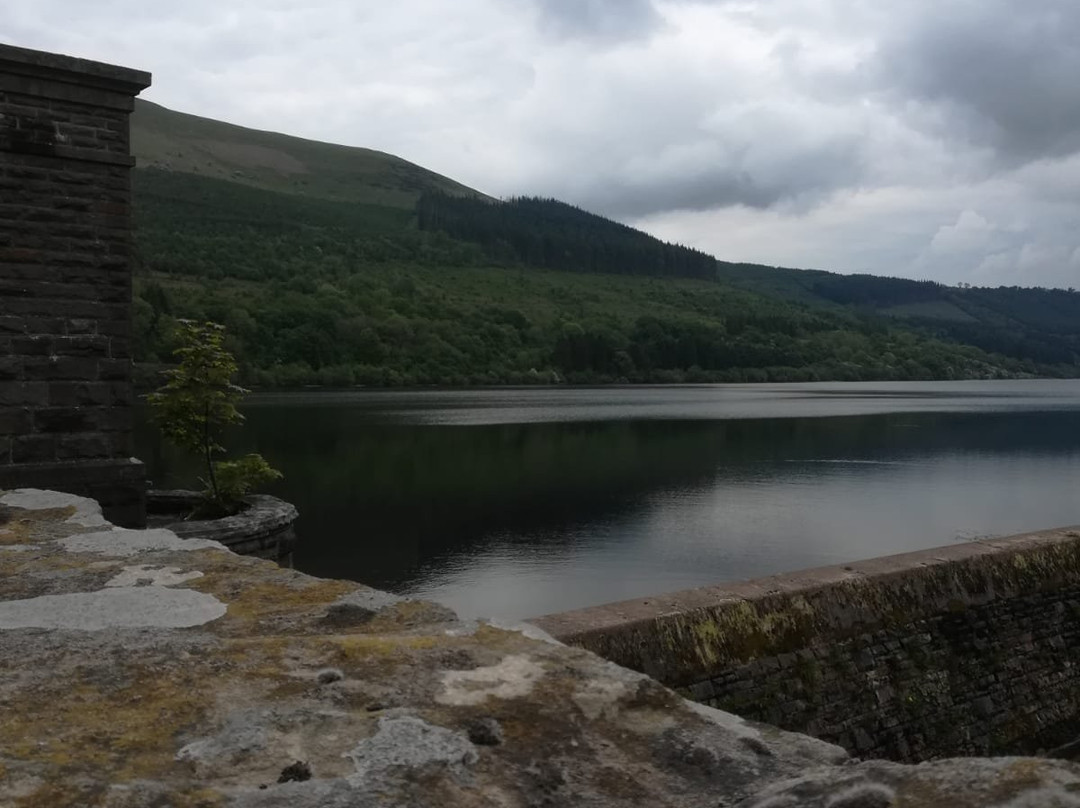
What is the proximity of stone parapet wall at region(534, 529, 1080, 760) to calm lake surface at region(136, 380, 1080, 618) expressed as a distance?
839 cm

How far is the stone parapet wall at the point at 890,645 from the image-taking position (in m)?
7.26

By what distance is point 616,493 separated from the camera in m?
27.6

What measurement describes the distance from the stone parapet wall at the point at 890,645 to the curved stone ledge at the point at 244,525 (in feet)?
16.2

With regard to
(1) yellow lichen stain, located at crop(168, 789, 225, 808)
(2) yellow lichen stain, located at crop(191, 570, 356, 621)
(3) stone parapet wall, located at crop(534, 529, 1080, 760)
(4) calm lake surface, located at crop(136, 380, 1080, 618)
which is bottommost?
(4) calm lake surface, located at crop(136, 380, 1080, 618)

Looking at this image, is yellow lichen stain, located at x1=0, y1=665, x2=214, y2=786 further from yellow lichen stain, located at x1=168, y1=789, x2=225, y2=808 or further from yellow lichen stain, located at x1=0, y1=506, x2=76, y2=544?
yellow lichen stain, located at x1=0, y1=506, x2=76, y2=544

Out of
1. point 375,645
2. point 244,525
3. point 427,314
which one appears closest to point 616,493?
point 244,525

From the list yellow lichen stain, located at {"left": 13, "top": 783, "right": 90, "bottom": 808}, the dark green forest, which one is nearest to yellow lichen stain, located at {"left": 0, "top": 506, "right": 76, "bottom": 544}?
yellow lichen stain, located at {"left": 13, "top": 783, "right": 90, "bottom": 808}

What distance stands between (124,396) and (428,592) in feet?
31.3

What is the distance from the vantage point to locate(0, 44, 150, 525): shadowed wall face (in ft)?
26.2

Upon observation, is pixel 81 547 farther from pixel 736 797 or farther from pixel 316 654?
pixel 736 797

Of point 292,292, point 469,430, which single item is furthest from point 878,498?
point 292,292

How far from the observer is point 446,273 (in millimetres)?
128125

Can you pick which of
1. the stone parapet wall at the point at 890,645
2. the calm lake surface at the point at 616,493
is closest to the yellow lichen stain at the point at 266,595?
the stone parapet wall at the point at 890,645

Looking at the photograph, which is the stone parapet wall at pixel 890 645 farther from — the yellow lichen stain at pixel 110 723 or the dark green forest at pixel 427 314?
the dark green forest at pixel 427 314
